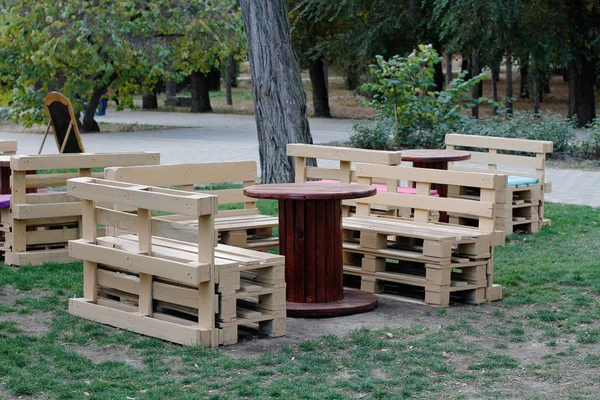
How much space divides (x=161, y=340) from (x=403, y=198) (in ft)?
Result: 9.58

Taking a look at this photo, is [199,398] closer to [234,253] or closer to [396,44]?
[234,253]

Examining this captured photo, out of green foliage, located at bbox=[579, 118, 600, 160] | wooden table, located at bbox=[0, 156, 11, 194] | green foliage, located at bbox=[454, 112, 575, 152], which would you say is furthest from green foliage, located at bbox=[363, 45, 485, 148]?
wooden table, located at bbox=[0, 156, 11, 194]

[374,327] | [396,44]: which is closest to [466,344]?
[374,327]

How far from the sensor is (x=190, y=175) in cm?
823

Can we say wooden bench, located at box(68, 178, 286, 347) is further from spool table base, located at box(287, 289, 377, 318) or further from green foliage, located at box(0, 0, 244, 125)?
green foliage, located at box(0, 0, 244, 125)

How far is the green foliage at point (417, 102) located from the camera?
1820 centimetres

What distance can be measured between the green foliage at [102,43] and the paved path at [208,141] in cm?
138

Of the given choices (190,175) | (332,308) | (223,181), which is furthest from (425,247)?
(190,175)

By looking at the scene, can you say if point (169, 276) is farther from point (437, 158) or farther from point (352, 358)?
point (437, 158)

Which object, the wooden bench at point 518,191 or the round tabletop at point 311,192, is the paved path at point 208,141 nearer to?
the wooden bench at point 518,191

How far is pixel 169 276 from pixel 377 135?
1284 cm

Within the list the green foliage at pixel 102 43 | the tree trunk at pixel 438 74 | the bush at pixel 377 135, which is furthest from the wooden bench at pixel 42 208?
the tree trunk at pixel 438 74

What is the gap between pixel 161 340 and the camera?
→ 645 centimetres

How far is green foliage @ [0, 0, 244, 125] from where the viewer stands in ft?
72.3
